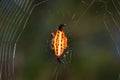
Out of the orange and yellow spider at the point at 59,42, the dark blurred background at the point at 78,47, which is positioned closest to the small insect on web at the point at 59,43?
the orange and yellow spider at the point at 59,42

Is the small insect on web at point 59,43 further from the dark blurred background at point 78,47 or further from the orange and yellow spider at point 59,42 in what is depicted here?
the dark blurred background at point 78,47

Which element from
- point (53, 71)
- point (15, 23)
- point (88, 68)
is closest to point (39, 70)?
point (53, 71)

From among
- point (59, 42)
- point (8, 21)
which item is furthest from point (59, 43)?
point (8, 21)

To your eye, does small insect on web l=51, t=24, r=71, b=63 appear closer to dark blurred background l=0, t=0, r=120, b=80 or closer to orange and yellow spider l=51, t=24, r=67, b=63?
orange and yellow spider l=51, t=24, r=67, b=63

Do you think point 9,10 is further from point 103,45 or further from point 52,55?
point 103,45

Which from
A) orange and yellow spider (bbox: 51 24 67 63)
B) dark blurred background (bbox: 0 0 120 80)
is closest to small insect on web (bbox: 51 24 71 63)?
orange and yellow spider (bbox: 51 24 67 63)

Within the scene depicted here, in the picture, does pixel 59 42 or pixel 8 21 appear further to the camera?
pixel 59 42

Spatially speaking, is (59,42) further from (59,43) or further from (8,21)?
(8,21)
